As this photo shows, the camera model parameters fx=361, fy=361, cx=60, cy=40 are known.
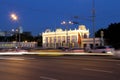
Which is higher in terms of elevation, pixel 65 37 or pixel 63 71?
pixel 65 37

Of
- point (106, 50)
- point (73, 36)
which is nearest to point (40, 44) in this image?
point (73, 36)

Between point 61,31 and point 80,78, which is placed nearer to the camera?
point 80,78

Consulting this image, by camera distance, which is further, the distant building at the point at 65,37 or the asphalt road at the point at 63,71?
the distant building at the point at 65,37

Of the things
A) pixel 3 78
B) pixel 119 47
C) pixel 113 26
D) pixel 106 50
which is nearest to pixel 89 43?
pixel 113 26

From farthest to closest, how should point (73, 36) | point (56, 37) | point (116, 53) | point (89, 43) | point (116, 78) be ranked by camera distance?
1. point (56, 37)
2. point (73, 36)
3. point (89, 43)
4. point (116, 53)
5. point (116, 78)

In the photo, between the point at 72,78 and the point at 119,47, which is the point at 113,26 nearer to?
the point at 119,47

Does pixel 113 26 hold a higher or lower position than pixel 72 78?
higher

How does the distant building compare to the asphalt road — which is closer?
the asphalt road

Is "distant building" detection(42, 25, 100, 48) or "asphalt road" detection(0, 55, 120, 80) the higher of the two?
"distant building" detection(42, 25, 100, 48)

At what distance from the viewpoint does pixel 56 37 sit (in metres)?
167

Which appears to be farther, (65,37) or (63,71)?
(65,37)

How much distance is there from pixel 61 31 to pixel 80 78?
483 feet

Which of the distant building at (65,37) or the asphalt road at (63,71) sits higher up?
the distant building at (65,37)

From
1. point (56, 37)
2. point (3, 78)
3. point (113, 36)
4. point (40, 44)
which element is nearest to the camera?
point (3, 78)
